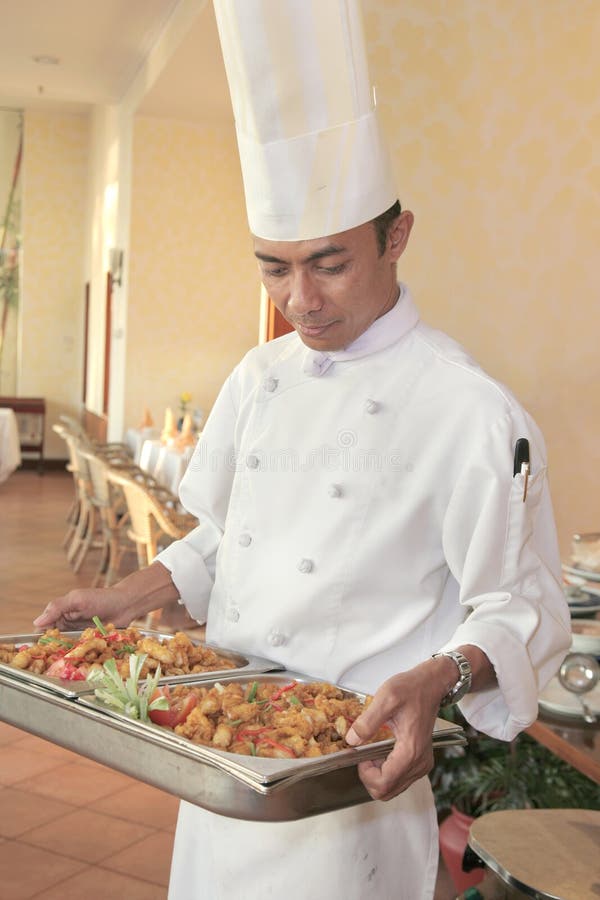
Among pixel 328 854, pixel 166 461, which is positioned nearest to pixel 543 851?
pixel 328 854

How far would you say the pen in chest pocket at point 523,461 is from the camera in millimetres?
1192

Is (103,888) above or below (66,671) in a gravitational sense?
below

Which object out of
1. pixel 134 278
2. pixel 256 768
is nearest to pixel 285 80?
pixel 256 768

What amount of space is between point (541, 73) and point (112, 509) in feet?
12.7

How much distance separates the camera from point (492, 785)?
2.64 metres

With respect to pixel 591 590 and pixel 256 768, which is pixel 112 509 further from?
pixel 256 768

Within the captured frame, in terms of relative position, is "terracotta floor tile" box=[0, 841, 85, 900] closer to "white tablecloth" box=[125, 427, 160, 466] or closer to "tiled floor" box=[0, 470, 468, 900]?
"tiled floor" box=[0, 470, 468, 900]

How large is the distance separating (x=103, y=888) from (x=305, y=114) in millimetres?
2167

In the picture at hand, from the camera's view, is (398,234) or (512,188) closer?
(398,234)

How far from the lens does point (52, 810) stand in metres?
3.25

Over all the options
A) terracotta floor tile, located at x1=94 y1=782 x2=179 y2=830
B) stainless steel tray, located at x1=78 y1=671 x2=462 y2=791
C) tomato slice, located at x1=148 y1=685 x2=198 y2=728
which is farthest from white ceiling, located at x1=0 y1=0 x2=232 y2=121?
stainless steel tray, located at x1=78 y1=671 x2=462 y2=791

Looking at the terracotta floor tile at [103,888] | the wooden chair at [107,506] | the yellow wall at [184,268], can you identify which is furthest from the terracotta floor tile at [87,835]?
the yellow wall at [184,268]

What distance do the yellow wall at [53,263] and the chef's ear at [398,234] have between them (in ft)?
38.8

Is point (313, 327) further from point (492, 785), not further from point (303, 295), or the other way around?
point (492, 785)
